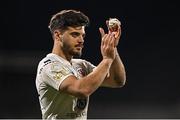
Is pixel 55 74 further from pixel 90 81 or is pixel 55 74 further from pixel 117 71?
pixel 117 71

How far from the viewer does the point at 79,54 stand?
2.12 m

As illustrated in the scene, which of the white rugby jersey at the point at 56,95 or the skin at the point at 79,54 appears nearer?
the skin at the point at 79,54

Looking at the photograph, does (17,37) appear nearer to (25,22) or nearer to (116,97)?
(25,22)

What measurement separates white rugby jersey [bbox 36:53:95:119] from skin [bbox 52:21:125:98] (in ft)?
0.19

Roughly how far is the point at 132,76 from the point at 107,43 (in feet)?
10.6

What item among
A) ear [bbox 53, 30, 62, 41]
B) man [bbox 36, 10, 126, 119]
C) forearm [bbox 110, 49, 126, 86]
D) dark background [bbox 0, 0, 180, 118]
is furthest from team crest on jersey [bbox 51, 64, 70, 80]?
dark background [bbox 0, 0, 180, 118]

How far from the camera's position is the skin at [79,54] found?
195 cm

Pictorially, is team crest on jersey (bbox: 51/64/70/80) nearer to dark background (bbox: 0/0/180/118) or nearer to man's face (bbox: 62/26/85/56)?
man's face (bbox: 62/26/85/56)

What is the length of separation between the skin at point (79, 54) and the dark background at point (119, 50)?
2680 millimetres

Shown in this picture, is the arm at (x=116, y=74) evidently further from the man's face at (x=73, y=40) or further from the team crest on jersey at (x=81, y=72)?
the man's face at (x=73, y=40)

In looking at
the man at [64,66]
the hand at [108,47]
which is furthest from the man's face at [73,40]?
the hand at [108,47]

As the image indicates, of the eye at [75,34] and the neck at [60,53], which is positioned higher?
the eye at [75,34]

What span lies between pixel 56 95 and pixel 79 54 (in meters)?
0.22

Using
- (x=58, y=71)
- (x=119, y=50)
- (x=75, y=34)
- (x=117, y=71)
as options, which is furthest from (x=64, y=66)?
(x=119, y=50)
